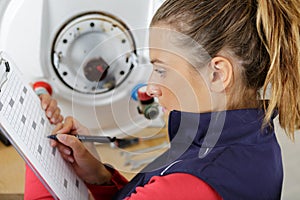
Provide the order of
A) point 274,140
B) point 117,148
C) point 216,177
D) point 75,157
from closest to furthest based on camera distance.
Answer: point 216,177 → point 274,140 → point 75,157 → point 117,148

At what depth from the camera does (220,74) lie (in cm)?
60

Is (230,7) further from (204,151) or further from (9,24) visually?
(9,24)

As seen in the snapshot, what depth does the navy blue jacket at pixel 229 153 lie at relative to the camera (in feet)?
1.86

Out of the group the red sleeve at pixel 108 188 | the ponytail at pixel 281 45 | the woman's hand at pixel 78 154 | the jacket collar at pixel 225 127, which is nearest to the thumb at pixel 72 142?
the woman's hand at pixel 78 154

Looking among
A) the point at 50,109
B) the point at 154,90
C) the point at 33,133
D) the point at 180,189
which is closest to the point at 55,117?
the point at 50,109

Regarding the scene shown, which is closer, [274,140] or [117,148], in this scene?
[274,140]

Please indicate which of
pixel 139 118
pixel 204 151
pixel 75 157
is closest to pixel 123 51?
pixel 139 118

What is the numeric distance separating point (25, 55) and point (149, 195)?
1.56ft

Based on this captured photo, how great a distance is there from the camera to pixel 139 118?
946 millimetres

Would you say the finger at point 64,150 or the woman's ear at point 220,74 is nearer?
the woman's ear at point 220,74

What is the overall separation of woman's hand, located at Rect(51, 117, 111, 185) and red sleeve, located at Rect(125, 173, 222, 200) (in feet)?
0.74

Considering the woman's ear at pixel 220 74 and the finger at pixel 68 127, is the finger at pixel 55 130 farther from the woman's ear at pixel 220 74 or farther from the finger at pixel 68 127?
the woman's ear at pixel 220 74

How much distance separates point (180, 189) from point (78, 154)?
28 cm

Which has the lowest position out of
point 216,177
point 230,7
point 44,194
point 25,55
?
point 44,194
